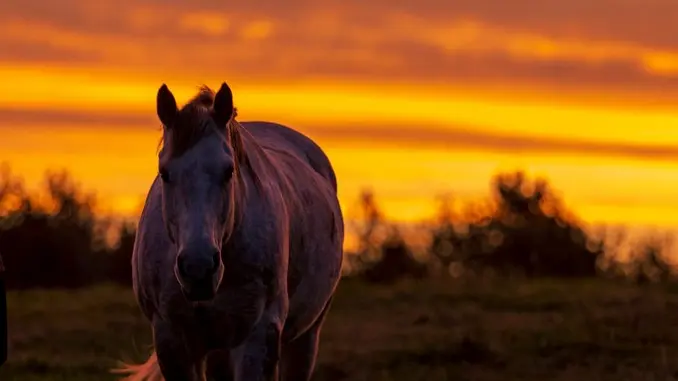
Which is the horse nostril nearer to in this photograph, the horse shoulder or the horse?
the horse

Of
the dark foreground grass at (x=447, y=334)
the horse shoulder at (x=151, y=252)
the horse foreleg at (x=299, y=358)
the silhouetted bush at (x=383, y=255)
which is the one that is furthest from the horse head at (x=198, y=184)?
the silhouetted bush at (x=383, y=255)

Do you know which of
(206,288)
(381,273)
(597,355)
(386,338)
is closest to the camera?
(206,288)

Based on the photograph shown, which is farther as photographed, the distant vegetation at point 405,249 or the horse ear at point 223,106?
the distant vegetation at point 405,249

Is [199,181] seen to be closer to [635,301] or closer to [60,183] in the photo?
[635,301]

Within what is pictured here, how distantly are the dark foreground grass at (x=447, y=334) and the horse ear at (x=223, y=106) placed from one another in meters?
6.23

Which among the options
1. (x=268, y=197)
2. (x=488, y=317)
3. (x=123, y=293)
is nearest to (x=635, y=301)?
(x=488, y=317)

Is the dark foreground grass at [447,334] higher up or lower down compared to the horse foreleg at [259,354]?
lower down

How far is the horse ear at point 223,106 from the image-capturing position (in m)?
7.47

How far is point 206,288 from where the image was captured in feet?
22.9

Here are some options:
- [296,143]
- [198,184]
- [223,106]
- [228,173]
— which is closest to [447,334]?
[296,143]

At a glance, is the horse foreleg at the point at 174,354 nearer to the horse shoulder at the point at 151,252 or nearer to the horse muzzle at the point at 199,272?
the horse shoulder at the point at 151,252

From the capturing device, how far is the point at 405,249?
31.5 meters

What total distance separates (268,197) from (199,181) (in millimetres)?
1014

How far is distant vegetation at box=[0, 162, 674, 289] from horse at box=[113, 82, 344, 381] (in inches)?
807
